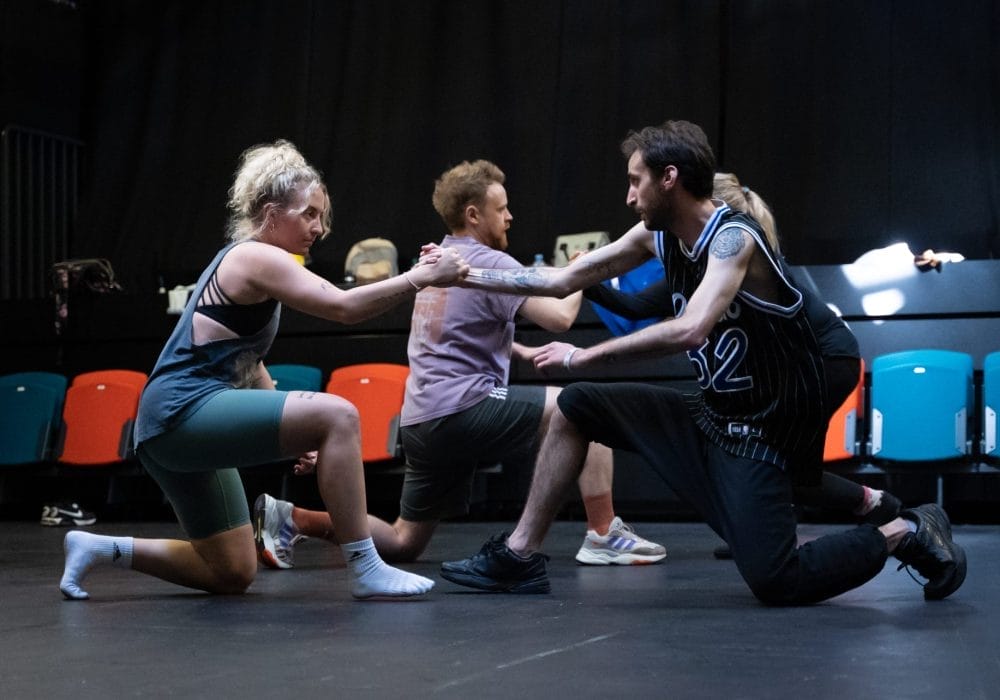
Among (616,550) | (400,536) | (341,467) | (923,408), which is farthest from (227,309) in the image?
(923,408)

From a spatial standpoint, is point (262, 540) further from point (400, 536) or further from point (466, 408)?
point (466, 408)

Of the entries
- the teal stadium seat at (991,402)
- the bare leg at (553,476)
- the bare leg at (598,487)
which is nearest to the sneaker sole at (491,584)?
the bare leg at (553,476)

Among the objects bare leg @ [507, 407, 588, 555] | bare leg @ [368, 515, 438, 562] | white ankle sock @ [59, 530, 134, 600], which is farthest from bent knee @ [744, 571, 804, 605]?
white ankle sock @ [59, 530, 134, 600]

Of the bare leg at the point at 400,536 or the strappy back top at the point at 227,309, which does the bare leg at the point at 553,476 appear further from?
the bare leg at the point at 400,536

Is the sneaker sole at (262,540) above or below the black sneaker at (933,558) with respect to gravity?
below

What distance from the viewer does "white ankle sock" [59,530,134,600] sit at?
323cm

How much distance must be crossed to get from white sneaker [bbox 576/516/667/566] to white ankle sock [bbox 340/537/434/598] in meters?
1.15

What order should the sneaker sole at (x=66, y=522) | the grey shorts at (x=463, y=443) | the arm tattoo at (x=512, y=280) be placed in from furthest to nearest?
the sneaker sole at (x=66, y=522)
the grey shorts at (x=463, y=443)
the arm tattoo at (x=512, y=280)

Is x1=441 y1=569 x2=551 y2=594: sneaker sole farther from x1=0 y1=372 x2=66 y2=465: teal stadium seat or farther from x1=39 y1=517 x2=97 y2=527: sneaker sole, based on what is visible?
x1=0 y1=372 x2=66 y2=465: teal stadium seat

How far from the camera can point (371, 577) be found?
120 inches

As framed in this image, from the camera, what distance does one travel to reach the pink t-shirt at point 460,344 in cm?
390

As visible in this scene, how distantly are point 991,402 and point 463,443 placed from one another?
3.08 metres

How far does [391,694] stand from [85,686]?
51cm

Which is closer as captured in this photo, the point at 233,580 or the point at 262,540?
the point at 233,580
